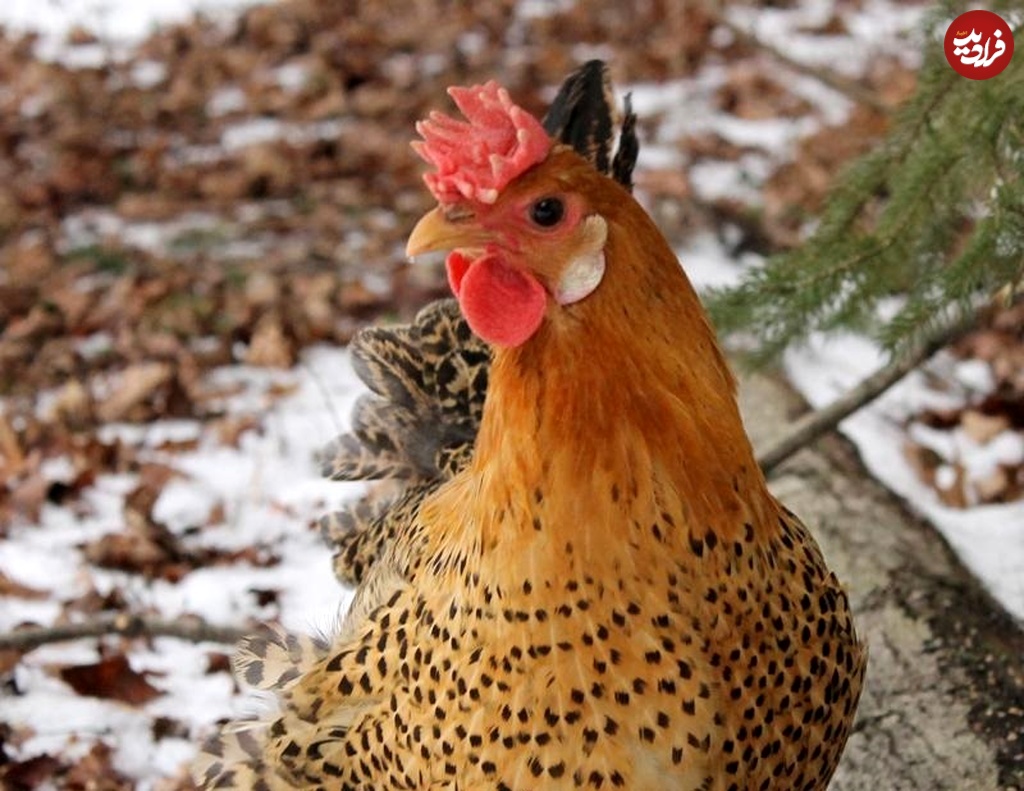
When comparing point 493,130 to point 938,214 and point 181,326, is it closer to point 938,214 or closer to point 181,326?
point 938,214

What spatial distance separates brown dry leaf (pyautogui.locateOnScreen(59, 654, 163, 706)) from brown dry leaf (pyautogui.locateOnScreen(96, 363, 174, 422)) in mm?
1439

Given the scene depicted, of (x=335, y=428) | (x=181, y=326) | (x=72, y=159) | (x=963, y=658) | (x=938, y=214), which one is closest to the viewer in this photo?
(x=963, y=658)

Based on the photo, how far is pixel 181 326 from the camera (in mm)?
5184

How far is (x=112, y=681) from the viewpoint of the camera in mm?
3395

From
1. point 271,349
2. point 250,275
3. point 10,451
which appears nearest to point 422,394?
point 10,451

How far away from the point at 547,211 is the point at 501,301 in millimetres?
144

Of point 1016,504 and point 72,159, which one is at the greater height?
point 72,159

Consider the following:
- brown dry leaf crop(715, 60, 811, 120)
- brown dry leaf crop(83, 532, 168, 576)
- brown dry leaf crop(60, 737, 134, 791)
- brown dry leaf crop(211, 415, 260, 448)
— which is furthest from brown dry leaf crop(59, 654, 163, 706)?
brown dry leaf crop(715, 60, 811, 120)

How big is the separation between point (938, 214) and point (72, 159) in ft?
15.4

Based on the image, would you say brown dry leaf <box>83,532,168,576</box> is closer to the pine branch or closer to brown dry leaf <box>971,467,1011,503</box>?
the pine branch

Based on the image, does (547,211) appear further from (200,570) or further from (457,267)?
(200,570)

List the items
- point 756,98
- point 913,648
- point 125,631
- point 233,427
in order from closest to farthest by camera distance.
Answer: point 913,648
point 125,631
point 233,427
point 756,98

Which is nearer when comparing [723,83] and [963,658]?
[963,658]

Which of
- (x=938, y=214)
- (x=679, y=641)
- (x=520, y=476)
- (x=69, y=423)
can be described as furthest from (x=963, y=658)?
(x=69, y=423)
